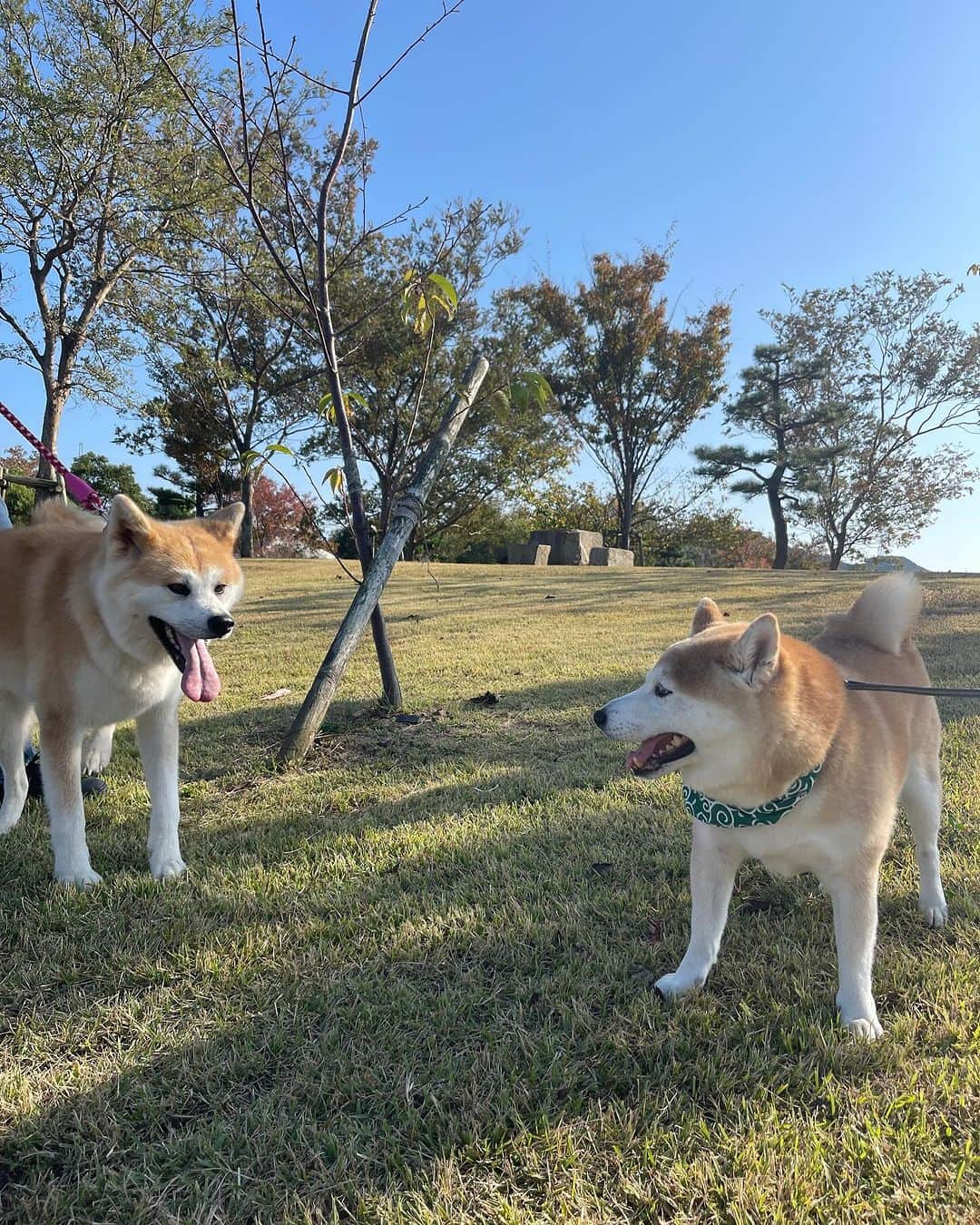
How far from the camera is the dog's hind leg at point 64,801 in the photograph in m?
2.48

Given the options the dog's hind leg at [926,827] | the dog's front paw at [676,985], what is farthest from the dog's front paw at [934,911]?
the dog's front paw at [676,985]

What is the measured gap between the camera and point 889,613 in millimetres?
2469

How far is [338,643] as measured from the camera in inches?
158

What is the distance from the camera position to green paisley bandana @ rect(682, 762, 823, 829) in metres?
1.81

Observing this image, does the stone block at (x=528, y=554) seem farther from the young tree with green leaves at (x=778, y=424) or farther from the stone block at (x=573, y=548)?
the young tree with green leaves at (x=778, y=424)

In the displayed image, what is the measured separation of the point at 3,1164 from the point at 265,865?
1247mm

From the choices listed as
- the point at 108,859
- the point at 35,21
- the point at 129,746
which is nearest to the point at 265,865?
the point at 108,859

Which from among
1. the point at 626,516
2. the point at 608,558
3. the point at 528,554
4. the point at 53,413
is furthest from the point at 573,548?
the point at 53,413

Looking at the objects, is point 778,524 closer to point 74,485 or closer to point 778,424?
point 778,424

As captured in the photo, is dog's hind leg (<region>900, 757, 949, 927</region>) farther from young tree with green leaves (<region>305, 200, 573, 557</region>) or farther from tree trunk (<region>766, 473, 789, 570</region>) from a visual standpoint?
tree trunk (<region>766, 473, 789, 570</region>)

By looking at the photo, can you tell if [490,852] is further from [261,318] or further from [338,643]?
[261,318]

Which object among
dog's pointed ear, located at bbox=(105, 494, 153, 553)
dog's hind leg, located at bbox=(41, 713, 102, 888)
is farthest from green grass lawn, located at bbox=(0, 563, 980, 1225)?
dog's pointed ear, located at bbox=(105, 494, 153, 553)

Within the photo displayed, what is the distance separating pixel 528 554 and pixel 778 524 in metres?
10.6

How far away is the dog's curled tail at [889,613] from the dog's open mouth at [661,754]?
3.29ft
